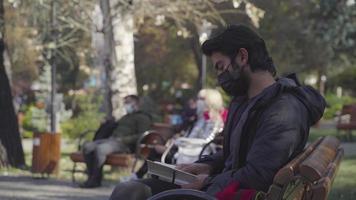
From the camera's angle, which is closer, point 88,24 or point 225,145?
point 225,145

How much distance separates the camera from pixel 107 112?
14.6m

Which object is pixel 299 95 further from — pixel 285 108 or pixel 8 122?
pixel 8 122

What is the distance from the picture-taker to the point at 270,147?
4.15 meters

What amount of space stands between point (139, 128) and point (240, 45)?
7.14 metres

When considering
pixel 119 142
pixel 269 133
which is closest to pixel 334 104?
pixel 119 142

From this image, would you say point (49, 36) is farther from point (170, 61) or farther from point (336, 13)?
point (170, 61)

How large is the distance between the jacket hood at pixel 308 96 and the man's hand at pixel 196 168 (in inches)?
32.4

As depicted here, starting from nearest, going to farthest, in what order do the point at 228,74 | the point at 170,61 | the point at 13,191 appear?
the point at 228,74, the point at 13,191, the point at 170,61

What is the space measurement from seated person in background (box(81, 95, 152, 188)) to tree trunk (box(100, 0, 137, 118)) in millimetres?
2429

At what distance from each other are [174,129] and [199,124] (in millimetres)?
2088

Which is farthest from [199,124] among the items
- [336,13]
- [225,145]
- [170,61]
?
[170,61]

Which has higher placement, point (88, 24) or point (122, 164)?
point (88, 24)

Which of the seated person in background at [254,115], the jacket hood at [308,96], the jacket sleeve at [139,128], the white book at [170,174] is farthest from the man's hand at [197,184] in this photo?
the jacket sleeve at [139,128]

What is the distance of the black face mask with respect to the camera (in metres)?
4.42
